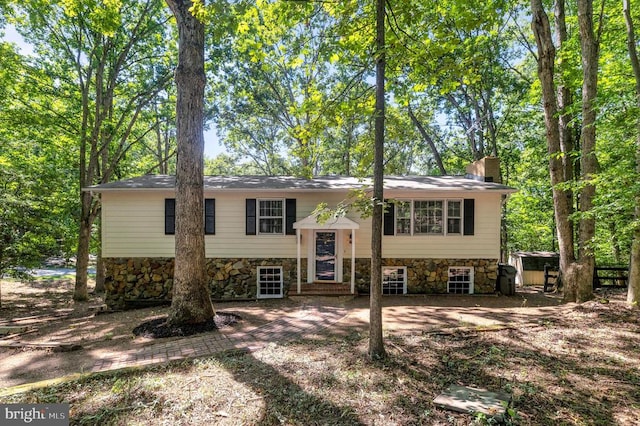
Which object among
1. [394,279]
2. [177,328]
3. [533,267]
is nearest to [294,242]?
[394,279]

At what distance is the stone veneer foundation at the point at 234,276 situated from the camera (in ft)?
32.6

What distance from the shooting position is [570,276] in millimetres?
8086

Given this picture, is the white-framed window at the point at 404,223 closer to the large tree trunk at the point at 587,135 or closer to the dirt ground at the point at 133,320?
the dirt ground at the point at 133,320

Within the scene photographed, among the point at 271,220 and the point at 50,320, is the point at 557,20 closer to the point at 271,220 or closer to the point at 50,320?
the point at 271,220

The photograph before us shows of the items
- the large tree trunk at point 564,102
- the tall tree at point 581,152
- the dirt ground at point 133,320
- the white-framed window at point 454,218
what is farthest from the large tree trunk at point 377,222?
the large tree trunk at point 564,102

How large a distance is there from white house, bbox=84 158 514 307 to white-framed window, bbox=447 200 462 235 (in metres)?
0.03

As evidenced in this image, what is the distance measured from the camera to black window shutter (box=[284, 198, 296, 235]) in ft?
33.6

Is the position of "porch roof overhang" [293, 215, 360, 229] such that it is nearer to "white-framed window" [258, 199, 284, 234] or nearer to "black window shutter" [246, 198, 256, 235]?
"white-framed window" [258, 199, 284, 234]

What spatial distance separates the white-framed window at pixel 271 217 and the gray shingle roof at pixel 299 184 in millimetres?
575

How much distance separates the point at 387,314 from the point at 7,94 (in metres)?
15.4

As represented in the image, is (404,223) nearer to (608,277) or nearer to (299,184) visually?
(299,184)

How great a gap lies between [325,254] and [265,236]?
1.99 m

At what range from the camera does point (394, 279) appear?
34.3 feet

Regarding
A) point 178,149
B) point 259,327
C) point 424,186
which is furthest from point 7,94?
point 424,186
